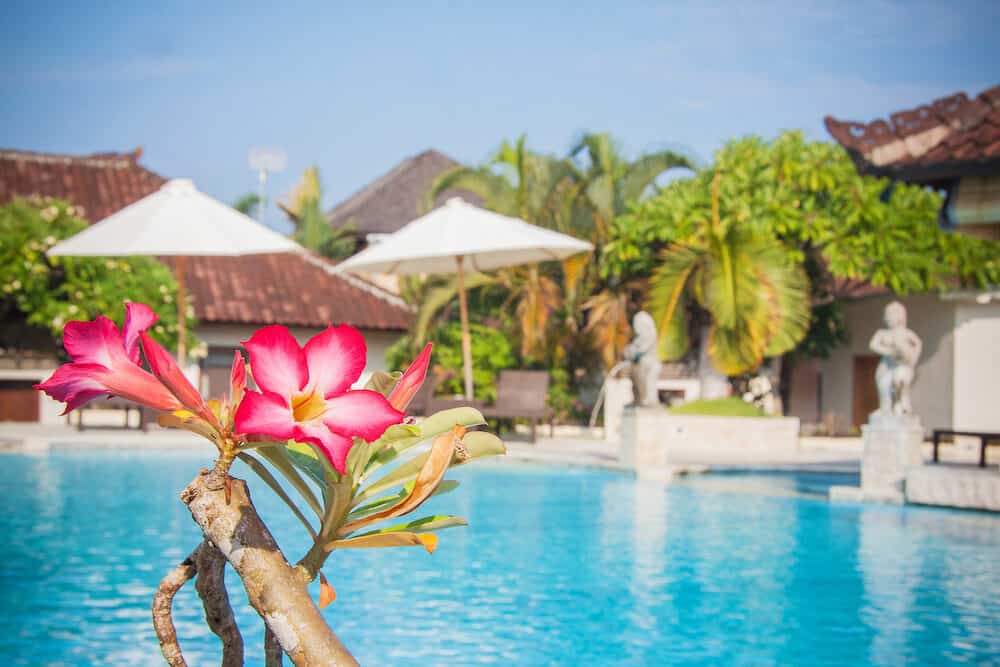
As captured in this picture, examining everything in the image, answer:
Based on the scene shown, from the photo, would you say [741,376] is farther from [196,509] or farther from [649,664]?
[196,509]

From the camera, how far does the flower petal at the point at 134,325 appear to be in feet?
5.08

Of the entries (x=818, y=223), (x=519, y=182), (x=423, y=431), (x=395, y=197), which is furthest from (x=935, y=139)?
(x=395, y=197)

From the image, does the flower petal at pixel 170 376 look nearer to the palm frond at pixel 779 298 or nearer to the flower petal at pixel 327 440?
the flower petal at pixel 327 440

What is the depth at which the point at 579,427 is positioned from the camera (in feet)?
68.5

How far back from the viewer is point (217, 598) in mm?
1634

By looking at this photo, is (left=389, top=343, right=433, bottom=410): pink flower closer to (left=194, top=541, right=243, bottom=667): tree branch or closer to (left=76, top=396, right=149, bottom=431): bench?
(left=194, top=541, right=243, bottom=667): tree branch

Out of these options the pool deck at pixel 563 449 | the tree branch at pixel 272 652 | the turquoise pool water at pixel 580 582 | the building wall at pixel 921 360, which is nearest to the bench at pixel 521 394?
the pool deck at pixel 563 449

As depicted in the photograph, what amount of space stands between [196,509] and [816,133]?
2350 centimetres

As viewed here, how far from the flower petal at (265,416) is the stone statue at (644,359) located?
12405mm

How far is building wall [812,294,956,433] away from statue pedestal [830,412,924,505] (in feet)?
29.9

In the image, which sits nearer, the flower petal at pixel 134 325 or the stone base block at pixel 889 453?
the flower petal at pixel 134 325

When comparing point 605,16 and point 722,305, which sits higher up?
point 605,16

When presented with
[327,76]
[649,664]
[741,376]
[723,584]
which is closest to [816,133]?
[741,376]

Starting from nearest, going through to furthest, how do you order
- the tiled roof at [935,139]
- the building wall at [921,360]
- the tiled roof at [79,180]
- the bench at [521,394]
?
the tiled roof at [935,139]
the bench at [521,394]
the building wall at [921,360]
the tiled roof at [79,180]
